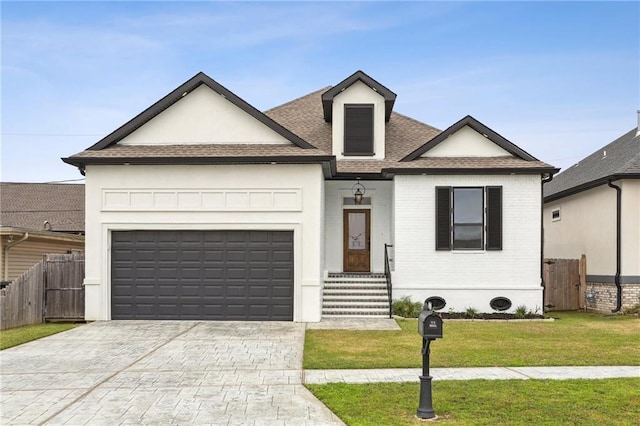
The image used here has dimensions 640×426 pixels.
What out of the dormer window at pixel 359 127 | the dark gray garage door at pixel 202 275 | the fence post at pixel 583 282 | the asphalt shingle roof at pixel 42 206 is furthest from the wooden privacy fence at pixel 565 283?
the asphalt shingle roof at pixel 42 206

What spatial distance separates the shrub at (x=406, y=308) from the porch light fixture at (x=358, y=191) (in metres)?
3.64

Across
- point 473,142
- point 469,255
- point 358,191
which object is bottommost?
point 469,255

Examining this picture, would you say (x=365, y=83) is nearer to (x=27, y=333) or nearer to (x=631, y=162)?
(x=631, y=162)

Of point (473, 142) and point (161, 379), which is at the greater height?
point (473, 142)

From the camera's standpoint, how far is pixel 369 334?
14047mm

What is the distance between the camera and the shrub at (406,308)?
56.8 ft

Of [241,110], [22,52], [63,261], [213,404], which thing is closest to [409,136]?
[241,110]

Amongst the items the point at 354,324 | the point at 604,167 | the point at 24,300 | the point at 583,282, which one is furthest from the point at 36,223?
the point at 604,167

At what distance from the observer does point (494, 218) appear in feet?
58.8

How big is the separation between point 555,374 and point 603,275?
1129 cm

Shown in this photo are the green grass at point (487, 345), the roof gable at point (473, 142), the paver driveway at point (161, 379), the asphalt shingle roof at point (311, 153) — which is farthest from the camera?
the roof gable at point (473, 142)

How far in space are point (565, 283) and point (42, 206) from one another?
77.3 feet

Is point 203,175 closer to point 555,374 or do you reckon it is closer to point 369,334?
point 369,334

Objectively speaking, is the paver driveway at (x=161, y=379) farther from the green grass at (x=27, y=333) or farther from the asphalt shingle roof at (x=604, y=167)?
the asphalt shingle roof at (x=604, y=167)
